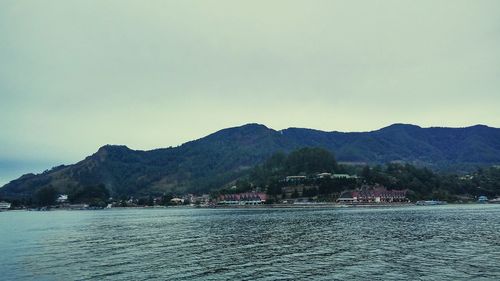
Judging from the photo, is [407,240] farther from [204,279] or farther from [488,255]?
[204,279]

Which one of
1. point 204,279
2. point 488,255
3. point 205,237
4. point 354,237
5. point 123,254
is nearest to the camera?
point 204,279

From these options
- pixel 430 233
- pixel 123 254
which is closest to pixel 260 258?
pixel 123 254

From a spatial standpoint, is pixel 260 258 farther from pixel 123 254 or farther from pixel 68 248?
pixel 68 248

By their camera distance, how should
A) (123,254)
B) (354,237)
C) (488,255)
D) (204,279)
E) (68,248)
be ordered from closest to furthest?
1. (204,279)
2. (488,255)
3. (123,254)
4. (68,248)
5. (354,237)

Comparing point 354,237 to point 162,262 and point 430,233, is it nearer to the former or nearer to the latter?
point 430,233

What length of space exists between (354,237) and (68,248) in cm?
4056

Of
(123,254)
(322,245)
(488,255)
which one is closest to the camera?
(488,255)

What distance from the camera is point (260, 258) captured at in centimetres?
4756

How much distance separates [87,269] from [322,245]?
28.7m

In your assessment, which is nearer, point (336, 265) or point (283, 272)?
point (283, 272)

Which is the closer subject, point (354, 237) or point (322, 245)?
point (322, 245)

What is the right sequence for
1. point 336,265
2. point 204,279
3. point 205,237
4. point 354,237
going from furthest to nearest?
point 205,237 < point 354,237 < point 336,265 < point 204,279

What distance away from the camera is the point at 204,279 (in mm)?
37219

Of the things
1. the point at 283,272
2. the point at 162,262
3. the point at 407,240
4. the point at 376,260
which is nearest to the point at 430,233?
the point at 407,240
